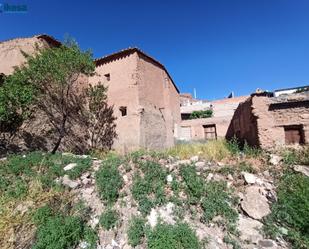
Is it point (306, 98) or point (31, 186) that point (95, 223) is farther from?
point (306, 98)

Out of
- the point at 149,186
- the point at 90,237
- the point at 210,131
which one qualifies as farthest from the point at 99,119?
the point at 210,131

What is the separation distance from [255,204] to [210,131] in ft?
48.0

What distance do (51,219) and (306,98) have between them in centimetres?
1017

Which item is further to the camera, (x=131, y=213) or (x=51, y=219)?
(x=131, y=213)

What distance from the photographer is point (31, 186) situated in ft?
20.4

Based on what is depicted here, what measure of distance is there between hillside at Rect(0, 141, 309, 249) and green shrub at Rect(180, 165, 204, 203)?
3 cm

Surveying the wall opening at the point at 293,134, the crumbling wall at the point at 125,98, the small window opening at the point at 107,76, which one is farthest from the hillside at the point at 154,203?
the small window opening at the point at 107,76

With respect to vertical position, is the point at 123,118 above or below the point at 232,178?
above

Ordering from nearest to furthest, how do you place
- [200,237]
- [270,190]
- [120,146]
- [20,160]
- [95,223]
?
[200,237] → [95,223] → [270,190] → [20,160] → [120,146]

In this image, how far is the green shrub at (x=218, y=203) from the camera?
17.6ft

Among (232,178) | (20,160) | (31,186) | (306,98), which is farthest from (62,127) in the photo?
(306,98)

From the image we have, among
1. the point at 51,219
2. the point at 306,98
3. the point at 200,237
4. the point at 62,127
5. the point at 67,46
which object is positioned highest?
the point at 67,46

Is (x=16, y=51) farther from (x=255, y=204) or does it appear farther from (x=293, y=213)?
(x=293, y=213)

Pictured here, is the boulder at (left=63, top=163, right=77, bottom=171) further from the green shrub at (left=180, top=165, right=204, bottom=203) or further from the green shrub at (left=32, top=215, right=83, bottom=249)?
the green shrub at (left=180, top=165, right=204, bottom=203)
